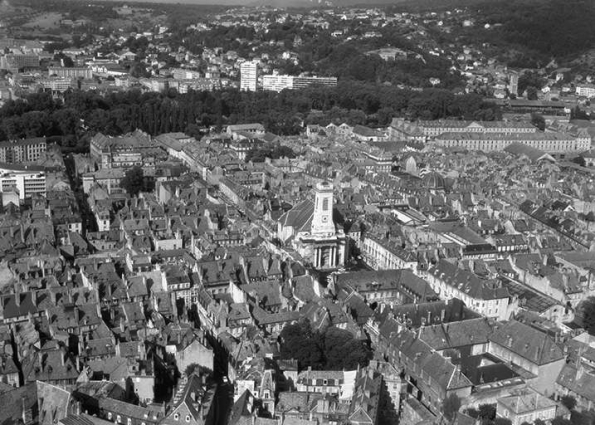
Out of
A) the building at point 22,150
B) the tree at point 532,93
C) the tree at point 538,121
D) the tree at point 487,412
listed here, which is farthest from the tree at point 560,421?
the tree at point 532,93

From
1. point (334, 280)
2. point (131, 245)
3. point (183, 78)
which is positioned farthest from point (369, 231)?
point (183, 78)

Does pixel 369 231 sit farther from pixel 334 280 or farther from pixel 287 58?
pixel 287 58

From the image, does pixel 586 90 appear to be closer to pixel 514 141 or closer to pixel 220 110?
pixel 514 141

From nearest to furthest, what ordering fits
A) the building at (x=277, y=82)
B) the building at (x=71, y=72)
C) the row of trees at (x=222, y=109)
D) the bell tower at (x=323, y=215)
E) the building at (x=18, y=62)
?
the bell tower at (x=323, y=215)
the row of trees at (x=222, y=109)
the building at (x=277, y=82)
the building at (x=71, y=72)
the building at (x=18, y=62)

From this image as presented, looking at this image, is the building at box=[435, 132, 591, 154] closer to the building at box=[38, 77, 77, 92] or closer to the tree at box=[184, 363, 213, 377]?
the building at box=[38, 77, 77, 92]

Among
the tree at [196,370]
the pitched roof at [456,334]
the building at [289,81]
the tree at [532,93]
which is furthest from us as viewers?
A: the tree at [532,93]

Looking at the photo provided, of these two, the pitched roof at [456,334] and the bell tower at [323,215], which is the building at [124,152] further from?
the pitched roof at [456,334]

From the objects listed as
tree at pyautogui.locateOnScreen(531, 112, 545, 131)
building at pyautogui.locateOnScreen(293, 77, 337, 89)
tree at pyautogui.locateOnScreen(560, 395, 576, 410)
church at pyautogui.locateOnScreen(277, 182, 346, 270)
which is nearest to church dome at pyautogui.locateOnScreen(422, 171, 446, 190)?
church at pyautogui.locateOnScreen(277, 182, 346, 270)
